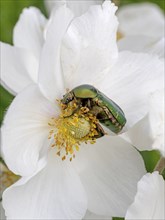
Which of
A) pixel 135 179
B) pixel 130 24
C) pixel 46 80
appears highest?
pixel 46 80

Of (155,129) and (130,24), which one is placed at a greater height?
(155,129)

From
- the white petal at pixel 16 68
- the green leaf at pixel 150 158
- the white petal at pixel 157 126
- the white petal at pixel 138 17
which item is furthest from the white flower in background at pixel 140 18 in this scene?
the white petal at pixel 157 126

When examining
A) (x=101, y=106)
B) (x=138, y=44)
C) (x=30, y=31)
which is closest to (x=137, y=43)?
(x=138, y=44)

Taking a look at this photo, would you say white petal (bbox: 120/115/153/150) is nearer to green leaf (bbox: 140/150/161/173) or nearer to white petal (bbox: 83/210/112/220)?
white petal (bbox: 83/210/112/220)

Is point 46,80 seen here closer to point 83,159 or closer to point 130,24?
point 83,159

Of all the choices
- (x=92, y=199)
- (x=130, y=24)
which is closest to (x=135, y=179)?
(x=92, y=199)

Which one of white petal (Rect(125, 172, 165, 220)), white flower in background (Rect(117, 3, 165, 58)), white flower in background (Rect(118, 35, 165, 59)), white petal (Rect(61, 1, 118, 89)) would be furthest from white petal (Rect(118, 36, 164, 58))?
white flower in background (Rect(117, 3, 165, 58))

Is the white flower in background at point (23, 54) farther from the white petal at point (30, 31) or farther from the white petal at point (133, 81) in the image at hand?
the white petal at point (133, 81)
